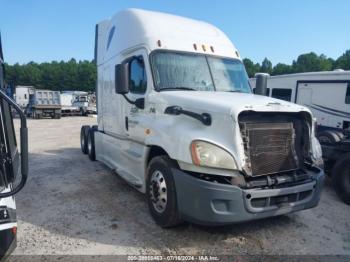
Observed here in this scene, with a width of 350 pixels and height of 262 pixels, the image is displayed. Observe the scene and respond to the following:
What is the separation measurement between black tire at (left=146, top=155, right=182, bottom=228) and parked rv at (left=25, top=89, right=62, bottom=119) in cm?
2425

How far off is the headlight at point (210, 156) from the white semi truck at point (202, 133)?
0.01m

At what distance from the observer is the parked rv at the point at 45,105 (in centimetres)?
2584

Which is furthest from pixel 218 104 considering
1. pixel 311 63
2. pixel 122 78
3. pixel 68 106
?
pixel 311 63

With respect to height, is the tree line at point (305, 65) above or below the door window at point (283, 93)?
above

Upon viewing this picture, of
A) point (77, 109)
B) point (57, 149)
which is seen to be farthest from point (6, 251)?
point (77, 109)

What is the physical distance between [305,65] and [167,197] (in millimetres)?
51726

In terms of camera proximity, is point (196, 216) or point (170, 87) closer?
point (196, 216)

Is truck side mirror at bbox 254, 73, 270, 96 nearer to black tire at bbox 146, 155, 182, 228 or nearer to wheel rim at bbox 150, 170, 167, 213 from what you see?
black tire at bbox 146, 155, 182, 228

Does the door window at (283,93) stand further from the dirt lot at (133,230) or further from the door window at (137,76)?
the door window at (137,76)

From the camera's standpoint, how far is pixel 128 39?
5445mm

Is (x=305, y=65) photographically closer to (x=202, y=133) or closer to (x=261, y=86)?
(x=261, y=86)

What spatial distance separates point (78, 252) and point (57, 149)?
7.46 meters

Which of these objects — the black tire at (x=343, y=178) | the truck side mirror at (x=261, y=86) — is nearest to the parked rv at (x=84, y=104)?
the truck side mirror at (x=261, y=86)

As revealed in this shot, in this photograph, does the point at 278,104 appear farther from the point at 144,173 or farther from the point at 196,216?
the point at 144,173
